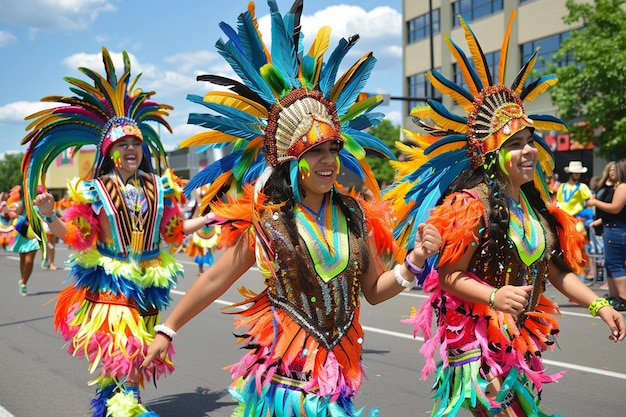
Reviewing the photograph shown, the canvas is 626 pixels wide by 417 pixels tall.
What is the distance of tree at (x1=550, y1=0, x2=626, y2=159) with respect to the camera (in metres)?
18.2

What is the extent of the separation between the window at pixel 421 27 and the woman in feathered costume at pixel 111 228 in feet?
96.5

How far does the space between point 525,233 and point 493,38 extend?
91.5 feet

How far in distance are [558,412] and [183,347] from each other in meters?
3.89

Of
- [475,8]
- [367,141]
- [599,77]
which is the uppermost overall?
[475,8]

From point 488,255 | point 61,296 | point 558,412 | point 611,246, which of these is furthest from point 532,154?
point 611,246

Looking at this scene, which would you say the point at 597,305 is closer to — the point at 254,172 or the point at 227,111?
the point at 254,172

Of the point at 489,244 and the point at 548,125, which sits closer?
the point at 489,244

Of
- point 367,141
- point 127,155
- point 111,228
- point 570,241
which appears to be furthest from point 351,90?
point 111,228

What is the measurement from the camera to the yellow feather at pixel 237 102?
3.16 metres

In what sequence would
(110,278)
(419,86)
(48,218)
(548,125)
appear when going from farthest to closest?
(419,86)
(110,278)
(48,218)
(548,125)

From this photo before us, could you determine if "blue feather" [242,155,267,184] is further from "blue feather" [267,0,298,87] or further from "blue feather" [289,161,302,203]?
"blue feather" [267,0,298,87]

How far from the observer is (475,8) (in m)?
30.9

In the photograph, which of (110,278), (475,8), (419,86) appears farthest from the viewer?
(419,86)

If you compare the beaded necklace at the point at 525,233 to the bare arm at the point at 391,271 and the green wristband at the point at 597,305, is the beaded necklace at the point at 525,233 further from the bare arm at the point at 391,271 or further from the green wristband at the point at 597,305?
the bare arm at the point at 391,271
